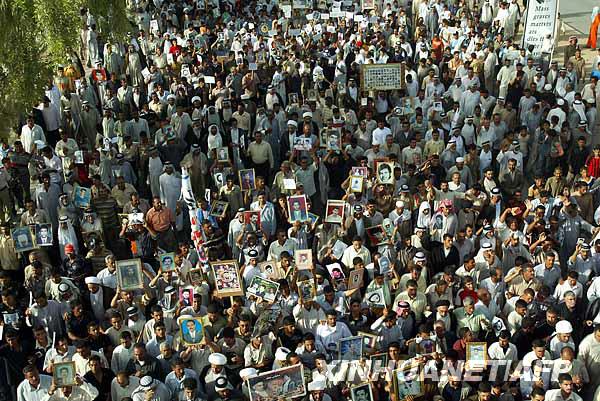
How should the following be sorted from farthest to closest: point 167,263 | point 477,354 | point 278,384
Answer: point 167,263
point 477,354
point 278,384

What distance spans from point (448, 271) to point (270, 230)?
3473mm

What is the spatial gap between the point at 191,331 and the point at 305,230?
125 inches

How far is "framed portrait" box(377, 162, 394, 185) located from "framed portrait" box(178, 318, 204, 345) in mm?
5054

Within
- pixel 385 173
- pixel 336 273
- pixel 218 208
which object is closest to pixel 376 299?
pixel 336 273

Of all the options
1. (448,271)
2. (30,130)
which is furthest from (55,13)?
(448,271)

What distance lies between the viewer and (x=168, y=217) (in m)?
13.0

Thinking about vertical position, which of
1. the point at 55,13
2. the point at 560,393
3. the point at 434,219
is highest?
the point at 55,13

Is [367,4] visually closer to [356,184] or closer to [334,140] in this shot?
[334,140]

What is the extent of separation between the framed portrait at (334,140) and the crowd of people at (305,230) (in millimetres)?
43

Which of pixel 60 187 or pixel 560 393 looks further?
pixel 60 187

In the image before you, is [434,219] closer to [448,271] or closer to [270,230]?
[448,271]

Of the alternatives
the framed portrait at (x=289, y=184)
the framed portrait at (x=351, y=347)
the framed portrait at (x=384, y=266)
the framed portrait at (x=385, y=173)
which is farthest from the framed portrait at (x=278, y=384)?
the framed portrait at (x=385, y=173)

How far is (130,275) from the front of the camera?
1099 centimetres

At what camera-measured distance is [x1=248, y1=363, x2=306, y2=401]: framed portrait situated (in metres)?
8.85
